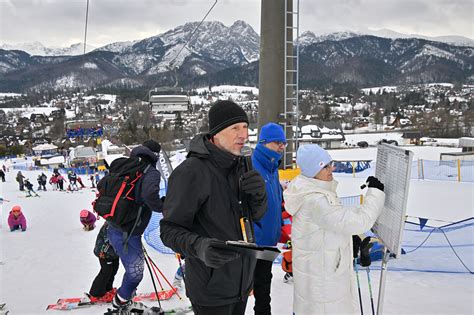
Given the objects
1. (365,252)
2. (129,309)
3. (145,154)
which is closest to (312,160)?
(365,252)

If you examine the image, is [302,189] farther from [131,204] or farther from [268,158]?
[131,204]

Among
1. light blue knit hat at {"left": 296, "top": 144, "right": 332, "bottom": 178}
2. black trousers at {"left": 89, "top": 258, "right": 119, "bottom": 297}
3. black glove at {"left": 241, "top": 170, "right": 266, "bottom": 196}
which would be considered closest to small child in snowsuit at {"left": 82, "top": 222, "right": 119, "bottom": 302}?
black trousers at {"left": 89, "top": 258, "right": 119, "bottom": 297}

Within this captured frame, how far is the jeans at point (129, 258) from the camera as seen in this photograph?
358 centimetres

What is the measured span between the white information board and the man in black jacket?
3.15ft

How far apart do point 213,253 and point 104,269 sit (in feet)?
9.16

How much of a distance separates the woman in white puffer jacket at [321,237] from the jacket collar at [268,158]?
0.61 m

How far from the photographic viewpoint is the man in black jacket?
206 cm

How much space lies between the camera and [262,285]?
11.1 feet

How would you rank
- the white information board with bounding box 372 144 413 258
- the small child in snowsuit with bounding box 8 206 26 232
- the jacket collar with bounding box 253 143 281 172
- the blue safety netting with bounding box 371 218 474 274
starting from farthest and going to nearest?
the small child in snowsuit with bounding box 8 206 26 232 → the blue safety netting with bounding box 371 218 474 274 → the jacket collar with bounding box 253 143 281 172 → the white information board with bounding box 372 144 413 258

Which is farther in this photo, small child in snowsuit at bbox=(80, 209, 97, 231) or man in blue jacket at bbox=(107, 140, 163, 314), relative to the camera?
small child in snowsuit at bbox=(80, 209, 97, 231)

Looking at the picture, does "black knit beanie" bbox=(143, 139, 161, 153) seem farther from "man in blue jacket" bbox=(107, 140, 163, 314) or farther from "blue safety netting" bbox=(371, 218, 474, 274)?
"blue safety netting" bbox=(371, 218, 474, 274)

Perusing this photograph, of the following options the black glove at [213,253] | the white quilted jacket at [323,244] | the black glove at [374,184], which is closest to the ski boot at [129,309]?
the white quilted jacket at [323,244]

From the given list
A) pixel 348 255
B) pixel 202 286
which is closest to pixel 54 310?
pixel 202 286

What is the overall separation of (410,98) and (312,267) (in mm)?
168997
